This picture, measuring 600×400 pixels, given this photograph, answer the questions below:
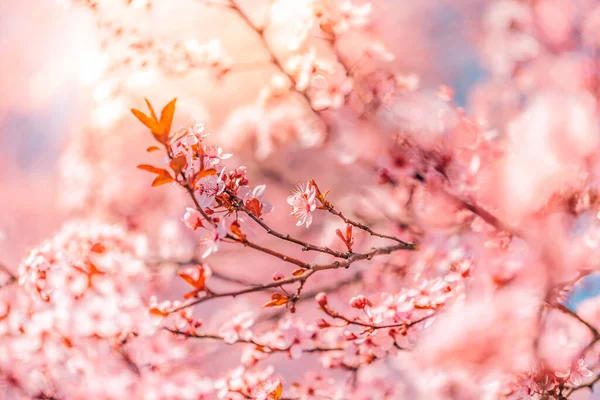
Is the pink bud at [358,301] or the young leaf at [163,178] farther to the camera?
the pink bud at [358,301]

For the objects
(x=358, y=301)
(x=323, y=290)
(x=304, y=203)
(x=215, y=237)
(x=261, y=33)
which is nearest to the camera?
(x=215, y=237)

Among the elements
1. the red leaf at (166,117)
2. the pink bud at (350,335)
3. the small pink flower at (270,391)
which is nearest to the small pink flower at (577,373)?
the pink bud at (350,335)

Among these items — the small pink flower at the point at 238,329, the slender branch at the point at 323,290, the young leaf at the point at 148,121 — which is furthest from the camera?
the slender branch at the point at 323,290

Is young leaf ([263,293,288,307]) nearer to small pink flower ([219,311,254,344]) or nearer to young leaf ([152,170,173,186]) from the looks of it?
young leaf ([152,170,173,186])

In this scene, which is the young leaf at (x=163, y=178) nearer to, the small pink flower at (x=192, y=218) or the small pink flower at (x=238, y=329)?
the small pink flower at (x=192, y=218)

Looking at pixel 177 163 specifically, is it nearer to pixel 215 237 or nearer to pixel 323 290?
pixel 215 237

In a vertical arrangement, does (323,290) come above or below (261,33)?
below

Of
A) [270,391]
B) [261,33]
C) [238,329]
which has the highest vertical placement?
[261,33]

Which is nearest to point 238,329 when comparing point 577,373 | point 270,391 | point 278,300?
point 270,391

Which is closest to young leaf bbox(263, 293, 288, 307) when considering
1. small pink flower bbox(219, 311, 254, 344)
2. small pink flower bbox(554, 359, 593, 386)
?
small pink flower bbox(219, 311, 254, 344)

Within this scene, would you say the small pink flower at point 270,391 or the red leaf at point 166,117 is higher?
the red leaf at point 166,117

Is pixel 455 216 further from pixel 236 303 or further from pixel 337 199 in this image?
pixel 236 303

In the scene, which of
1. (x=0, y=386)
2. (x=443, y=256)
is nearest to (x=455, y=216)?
(x=443, y=256)

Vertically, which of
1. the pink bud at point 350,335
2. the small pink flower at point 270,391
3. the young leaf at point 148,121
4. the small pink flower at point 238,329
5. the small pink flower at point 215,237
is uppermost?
the small pink flower at point 238,329
